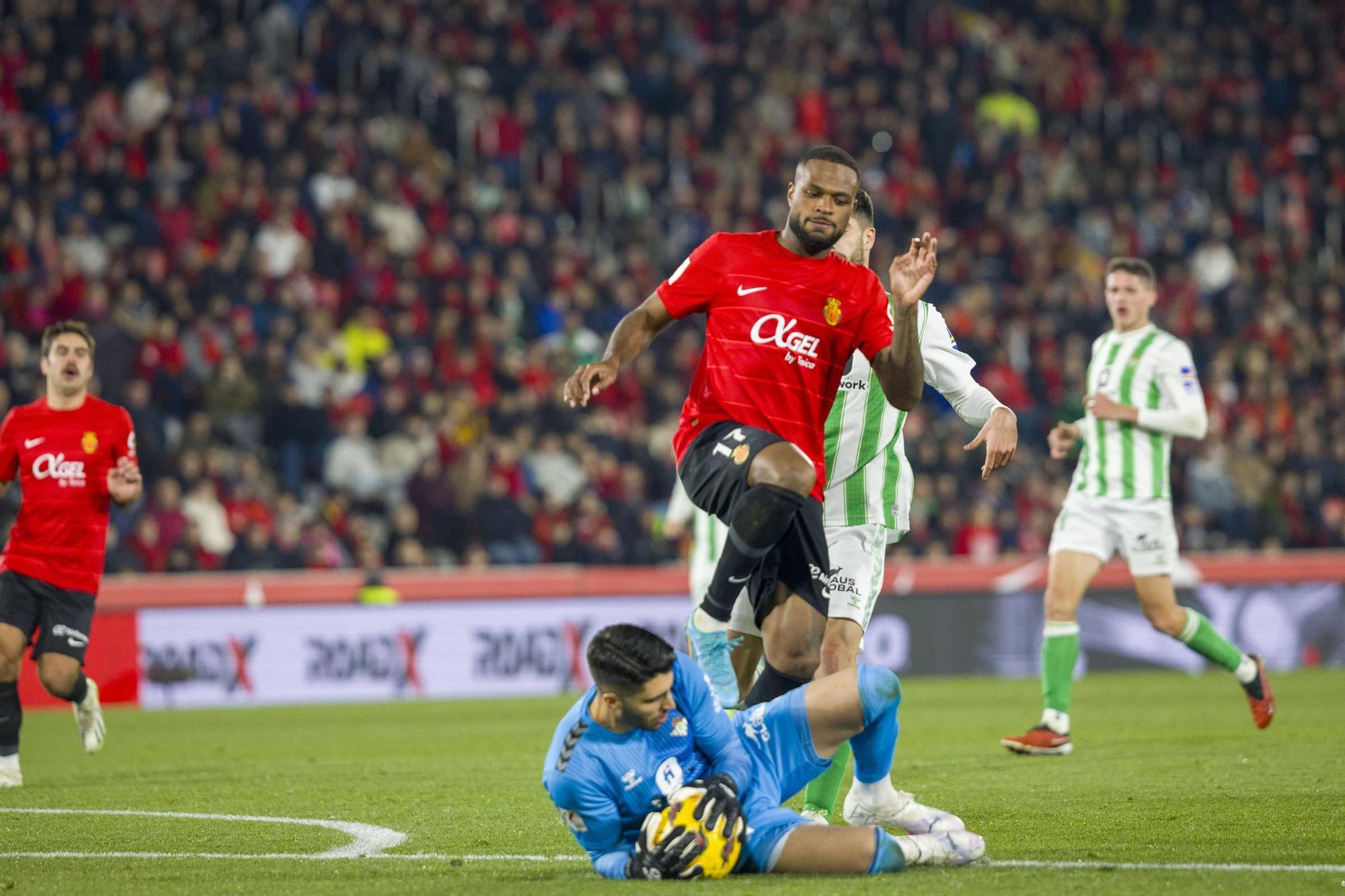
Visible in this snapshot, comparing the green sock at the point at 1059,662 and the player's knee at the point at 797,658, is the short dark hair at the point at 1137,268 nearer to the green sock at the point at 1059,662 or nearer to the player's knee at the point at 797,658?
the green sock at the point at 1059,662

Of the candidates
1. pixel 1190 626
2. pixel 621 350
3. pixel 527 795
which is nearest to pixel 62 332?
pixel 527 795

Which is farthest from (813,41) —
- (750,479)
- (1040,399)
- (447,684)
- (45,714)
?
(750,479)

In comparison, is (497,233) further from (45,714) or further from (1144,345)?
(1144,345)

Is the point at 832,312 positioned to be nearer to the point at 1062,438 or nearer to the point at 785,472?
the point at 785,472

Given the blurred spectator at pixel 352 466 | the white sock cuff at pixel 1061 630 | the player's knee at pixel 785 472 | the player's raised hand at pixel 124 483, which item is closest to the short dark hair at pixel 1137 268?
the white sock cuff at pixel 1061 630

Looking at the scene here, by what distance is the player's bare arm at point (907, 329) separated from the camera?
19.6ft

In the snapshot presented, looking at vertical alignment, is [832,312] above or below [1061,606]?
above

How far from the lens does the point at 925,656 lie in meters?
17.4

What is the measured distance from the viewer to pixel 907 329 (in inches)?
241

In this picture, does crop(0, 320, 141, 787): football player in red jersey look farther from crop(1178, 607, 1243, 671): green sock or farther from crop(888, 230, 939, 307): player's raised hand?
crop(1178, 607, 1243, 671): green sock

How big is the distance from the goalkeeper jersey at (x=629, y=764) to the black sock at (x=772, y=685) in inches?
29.8

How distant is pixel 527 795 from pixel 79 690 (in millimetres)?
2777

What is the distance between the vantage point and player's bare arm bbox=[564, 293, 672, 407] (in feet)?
19.0

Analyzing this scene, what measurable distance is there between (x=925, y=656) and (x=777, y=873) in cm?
1206
